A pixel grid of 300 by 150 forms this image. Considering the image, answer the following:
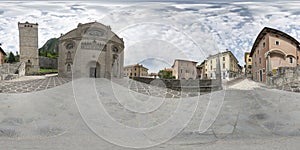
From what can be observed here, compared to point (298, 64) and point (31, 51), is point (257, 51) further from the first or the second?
point (31, 51)

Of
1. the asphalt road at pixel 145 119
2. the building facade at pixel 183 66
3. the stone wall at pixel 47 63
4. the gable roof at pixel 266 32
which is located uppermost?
the gable roof at pixel 266 32

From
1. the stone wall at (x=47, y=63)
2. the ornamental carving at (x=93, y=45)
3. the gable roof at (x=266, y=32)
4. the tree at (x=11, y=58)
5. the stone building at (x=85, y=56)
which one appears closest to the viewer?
the ornamental carving at (x=93, y=45)

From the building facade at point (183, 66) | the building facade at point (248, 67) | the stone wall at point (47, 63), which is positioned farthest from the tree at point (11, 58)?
the building facade at point (248, 67)

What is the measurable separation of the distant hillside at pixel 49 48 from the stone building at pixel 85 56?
→ 0.26 metres

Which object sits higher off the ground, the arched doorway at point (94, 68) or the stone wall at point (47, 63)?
the stone wall at point (47, 63)

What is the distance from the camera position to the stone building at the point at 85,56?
4.76 m

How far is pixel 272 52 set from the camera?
5.72 metres

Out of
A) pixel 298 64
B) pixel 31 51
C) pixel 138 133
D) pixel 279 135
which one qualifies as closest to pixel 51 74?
pixel 31 51

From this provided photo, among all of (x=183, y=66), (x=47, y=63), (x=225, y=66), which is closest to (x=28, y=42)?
(x=47, y=63)

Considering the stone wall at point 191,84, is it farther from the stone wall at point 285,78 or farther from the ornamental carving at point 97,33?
the stone wall at point 285,78

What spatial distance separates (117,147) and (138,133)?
38.1 inches

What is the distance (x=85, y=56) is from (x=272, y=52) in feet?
15.3

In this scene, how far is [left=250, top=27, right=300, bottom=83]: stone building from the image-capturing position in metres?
5.20

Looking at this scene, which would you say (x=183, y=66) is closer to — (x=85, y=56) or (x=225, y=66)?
(x=225, y=66)
